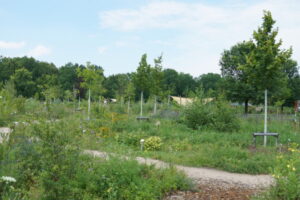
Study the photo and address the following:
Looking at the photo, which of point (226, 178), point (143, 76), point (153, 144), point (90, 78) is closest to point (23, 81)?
point (90, 78)

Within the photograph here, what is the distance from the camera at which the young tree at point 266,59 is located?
376 inches

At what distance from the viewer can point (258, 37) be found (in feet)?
32.2

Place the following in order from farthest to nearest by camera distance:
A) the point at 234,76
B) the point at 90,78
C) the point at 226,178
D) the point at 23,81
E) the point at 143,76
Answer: the point at 23,81 → the point at 234,76 → the point at 143,76 → the point at 90,78 → the point at 226,178

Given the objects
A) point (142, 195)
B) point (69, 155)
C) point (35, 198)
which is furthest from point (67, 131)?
point (142, 195)

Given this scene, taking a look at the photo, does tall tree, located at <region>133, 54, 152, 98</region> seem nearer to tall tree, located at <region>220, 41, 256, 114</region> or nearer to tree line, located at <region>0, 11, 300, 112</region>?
tree line, located at <region>0, 11, 300, 112</region>

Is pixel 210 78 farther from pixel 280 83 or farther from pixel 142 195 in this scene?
pixel 142 195

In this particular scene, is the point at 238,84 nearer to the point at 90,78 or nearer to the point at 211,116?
the point at 211,116

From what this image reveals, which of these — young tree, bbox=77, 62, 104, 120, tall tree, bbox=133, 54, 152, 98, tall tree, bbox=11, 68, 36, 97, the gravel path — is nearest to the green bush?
tall tree, bbox=133, 54, 152, 98

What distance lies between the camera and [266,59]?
959 cm

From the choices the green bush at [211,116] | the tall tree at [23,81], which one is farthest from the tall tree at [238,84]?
the tall tree at [23,81]

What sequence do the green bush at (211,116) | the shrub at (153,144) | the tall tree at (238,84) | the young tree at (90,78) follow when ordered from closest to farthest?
the shrub at (153,144) → the green bush at (211,116) → the young tree at (90,78) → the tall tree at (238,84)

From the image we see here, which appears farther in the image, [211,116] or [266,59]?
[211,116]

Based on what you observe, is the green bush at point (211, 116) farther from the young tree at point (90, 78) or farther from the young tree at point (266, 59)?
the young tree at point (90, 78)

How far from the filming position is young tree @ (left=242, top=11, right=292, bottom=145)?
31.3 feet
